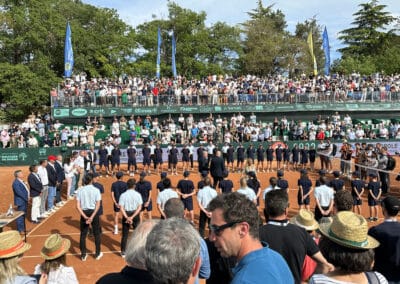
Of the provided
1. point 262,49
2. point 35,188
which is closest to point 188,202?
point 35,188

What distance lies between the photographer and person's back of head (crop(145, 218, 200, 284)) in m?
2.26

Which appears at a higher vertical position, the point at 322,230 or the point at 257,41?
the point at 257,41

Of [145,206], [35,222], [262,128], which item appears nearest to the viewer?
[145,206]

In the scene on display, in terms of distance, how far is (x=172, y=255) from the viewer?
88.9 inches

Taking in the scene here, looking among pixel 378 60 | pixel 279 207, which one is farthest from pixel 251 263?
pixel 378 60

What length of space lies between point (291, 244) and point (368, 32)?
211 feet

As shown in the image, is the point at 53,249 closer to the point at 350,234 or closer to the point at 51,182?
the point at 350,234

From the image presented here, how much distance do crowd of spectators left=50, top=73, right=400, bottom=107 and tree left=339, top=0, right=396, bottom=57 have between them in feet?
88.6

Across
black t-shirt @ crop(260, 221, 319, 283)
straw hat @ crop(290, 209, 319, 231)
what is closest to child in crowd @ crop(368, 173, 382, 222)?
straw hat @ crop(290, 209, 319, 231)

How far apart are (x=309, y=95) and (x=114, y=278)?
108 ft

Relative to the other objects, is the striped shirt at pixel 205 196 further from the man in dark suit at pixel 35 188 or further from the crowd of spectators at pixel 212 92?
the crowd of spectators at pixel 212 92

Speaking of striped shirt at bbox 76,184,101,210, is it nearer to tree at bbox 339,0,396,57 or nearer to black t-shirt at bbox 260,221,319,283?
black t-shirt at bbox 260,221,319,283

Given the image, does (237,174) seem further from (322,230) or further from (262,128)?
(322,230)

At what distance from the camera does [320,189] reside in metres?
10.4
